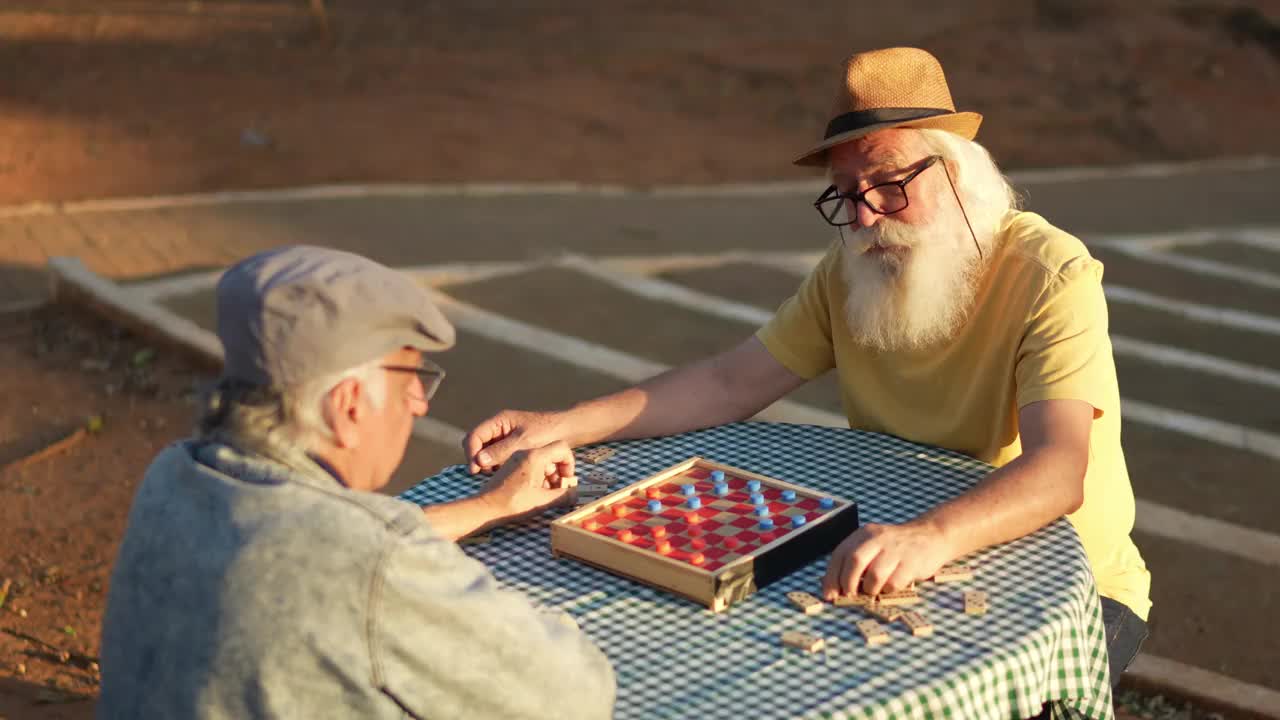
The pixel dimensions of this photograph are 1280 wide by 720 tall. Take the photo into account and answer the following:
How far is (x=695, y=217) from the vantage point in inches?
506

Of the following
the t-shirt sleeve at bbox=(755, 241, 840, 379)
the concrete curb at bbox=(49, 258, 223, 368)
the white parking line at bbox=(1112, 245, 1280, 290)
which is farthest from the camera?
the white parking line at bbox=(1112, 245, 1280, 290)

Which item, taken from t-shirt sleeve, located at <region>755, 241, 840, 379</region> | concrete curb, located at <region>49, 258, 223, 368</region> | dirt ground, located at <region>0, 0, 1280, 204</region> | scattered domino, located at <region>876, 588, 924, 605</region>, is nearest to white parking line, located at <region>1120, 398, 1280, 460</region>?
t-shirt sleeve, located at <region>755, 241, 840, 379</region>

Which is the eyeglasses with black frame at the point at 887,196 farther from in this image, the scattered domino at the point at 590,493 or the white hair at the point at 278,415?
the white hair at the point at 278,415

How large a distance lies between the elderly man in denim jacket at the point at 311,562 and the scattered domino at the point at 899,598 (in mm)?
697

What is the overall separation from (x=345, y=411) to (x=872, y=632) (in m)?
1.10

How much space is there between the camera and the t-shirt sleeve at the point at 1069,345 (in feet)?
11.5

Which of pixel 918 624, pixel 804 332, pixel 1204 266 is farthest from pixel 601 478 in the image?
pixel 1204 266

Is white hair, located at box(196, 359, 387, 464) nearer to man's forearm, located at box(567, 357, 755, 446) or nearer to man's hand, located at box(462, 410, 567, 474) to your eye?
man's hand, located at box(462, 410, 567, 474)

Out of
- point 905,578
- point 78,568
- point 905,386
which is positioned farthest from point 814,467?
point 78,568

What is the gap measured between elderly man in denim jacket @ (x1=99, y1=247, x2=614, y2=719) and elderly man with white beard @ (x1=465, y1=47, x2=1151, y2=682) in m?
1.26

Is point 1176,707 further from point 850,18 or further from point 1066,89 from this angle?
point 850,18

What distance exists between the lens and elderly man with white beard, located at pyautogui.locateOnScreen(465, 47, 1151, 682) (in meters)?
3.61

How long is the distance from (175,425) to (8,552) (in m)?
1.42

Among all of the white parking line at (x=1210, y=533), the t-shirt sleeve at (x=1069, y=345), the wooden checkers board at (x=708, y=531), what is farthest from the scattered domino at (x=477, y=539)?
the white parking line at (x=1210, y=533)
